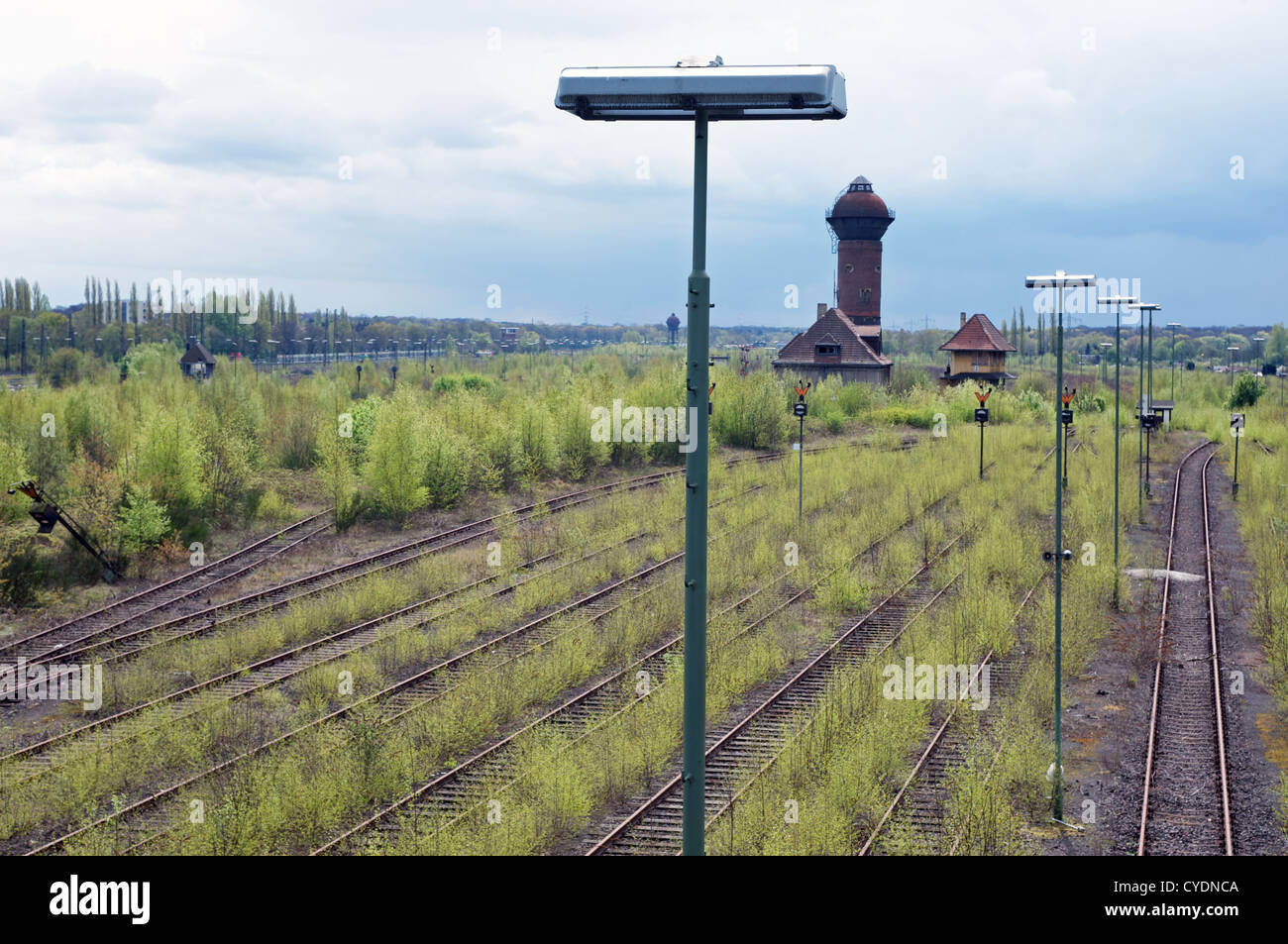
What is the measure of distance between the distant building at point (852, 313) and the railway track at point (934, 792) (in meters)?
56.3

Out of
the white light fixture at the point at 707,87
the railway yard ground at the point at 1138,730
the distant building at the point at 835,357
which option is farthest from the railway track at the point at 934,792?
the distant building at the point at 835,357

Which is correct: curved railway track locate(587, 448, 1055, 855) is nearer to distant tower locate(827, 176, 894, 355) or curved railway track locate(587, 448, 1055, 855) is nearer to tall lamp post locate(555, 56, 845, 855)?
tall lamp post locate(555, 56, 845, 855)

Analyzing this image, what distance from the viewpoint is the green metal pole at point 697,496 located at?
6.60 metres

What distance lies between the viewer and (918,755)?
15906 mm

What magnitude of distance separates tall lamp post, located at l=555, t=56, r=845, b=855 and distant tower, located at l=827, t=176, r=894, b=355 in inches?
3021

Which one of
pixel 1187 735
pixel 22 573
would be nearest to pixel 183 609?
pixel 22 573

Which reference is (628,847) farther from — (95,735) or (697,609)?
(95,735)

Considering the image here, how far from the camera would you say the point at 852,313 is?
267 ft

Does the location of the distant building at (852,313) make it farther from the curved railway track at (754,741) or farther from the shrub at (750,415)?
the curved railway track at (754,741)

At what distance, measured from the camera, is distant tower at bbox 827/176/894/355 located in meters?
82.1

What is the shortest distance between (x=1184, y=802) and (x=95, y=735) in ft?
48.1
